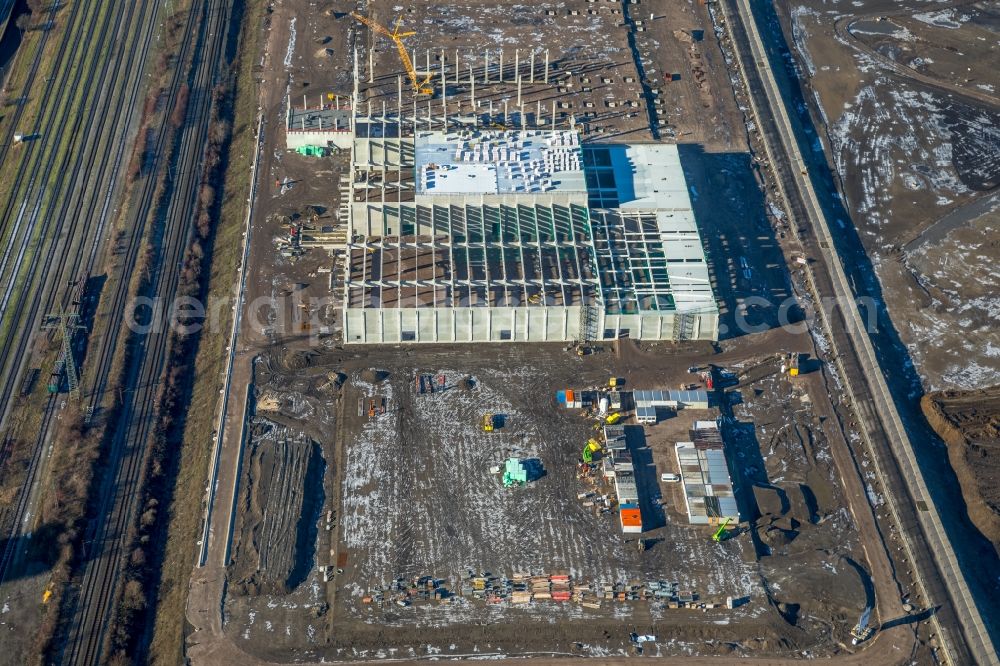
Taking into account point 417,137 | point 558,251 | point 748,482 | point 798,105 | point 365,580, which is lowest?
point 365,580

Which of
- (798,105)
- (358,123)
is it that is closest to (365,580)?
(358,123)

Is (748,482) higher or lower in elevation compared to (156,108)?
lower

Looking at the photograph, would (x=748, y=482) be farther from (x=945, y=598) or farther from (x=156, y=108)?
(x=156, y=108)

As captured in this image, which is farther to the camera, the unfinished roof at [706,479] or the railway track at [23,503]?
the unfinished roof at [706,479]

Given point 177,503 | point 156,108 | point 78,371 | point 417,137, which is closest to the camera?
point 177,503

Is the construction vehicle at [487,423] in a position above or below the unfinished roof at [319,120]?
below

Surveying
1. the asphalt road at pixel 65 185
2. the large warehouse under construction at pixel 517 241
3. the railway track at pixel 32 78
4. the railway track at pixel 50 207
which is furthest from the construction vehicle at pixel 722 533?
the railway track at pixel 32 78

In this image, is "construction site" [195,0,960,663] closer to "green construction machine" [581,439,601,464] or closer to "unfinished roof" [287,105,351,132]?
"unfinished roof" [287,105,351,132]

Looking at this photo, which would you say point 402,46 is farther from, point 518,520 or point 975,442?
point 975,442

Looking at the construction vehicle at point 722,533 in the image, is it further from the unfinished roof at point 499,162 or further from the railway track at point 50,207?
the railway track at point 50,207
